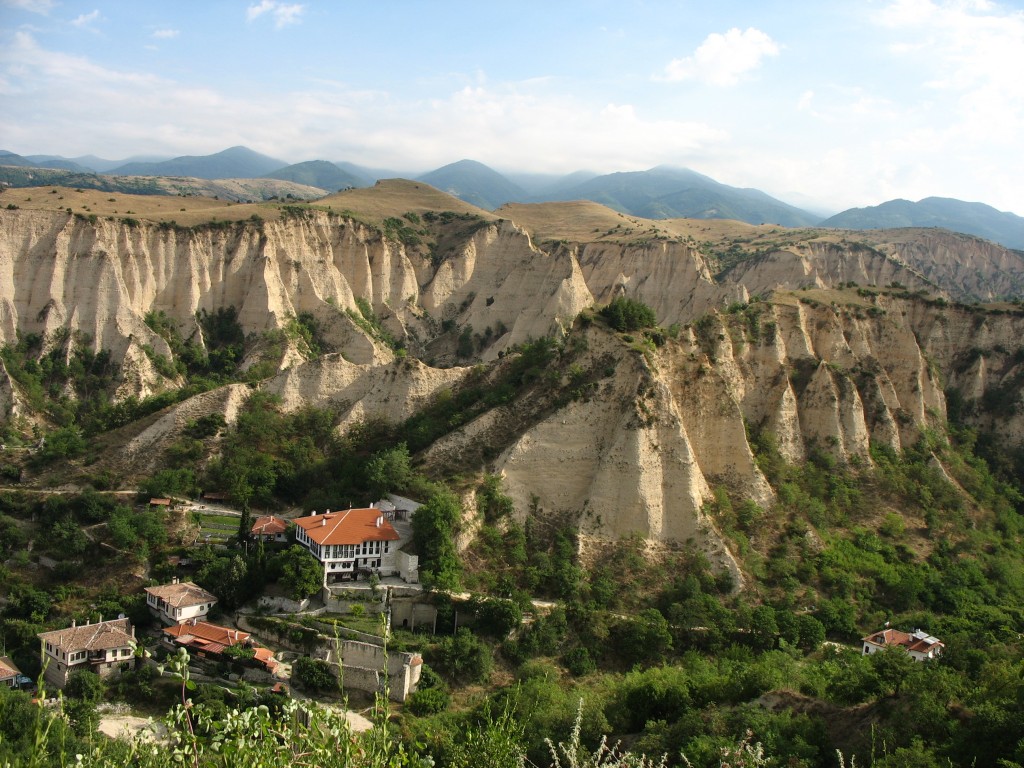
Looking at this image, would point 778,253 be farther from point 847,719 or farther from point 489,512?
point 847,719

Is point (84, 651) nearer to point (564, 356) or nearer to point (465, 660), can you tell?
point (465, 660)

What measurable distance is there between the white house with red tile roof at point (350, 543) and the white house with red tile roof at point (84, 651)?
20.6 feet

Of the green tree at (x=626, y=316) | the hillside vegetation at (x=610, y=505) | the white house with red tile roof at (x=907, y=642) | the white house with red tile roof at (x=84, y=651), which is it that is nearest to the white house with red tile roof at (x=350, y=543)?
the hillside vegetation at (x=610, y=505)

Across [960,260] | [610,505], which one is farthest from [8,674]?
[960,260]

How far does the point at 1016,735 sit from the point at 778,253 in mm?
73197

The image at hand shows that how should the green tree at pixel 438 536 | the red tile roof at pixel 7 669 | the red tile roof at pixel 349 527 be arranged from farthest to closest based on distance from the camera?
1. the red tile roof at pixel 349 527
2. the green tree at pixel 438 536
3. the red tile roof at pixel 7 669

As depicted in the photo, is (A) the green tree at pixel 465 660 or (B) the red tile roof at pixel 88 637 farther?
(A) the green tree at pixel 465 660

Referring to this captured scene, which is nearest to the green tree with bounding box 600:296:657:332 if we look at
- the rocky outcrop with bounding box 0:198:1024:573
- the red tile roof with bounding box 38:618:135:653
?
the rocky outcrop with bounding box 0:198:1024:573

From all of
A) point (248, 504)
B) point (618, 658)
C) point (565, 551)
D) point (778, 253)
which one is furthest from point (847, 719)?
point (778, 253)

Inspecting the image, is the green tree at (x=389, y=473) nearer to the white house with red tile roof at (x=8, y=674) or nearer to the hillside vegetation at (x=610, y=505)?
the hillside vegetation at (x=610, y=505)

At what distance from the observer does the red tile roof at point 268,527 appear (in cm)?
3073

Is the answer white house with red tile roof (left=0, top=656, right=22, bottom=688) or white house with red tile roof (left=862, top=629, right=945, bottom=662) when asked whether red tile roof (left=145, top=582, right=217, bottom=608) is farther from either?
white house with red tile roof (left=862, top=629, right=945, bottom=662)

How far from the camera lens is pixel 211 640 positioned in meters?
26.4

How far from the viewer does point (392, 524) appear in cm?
3073
